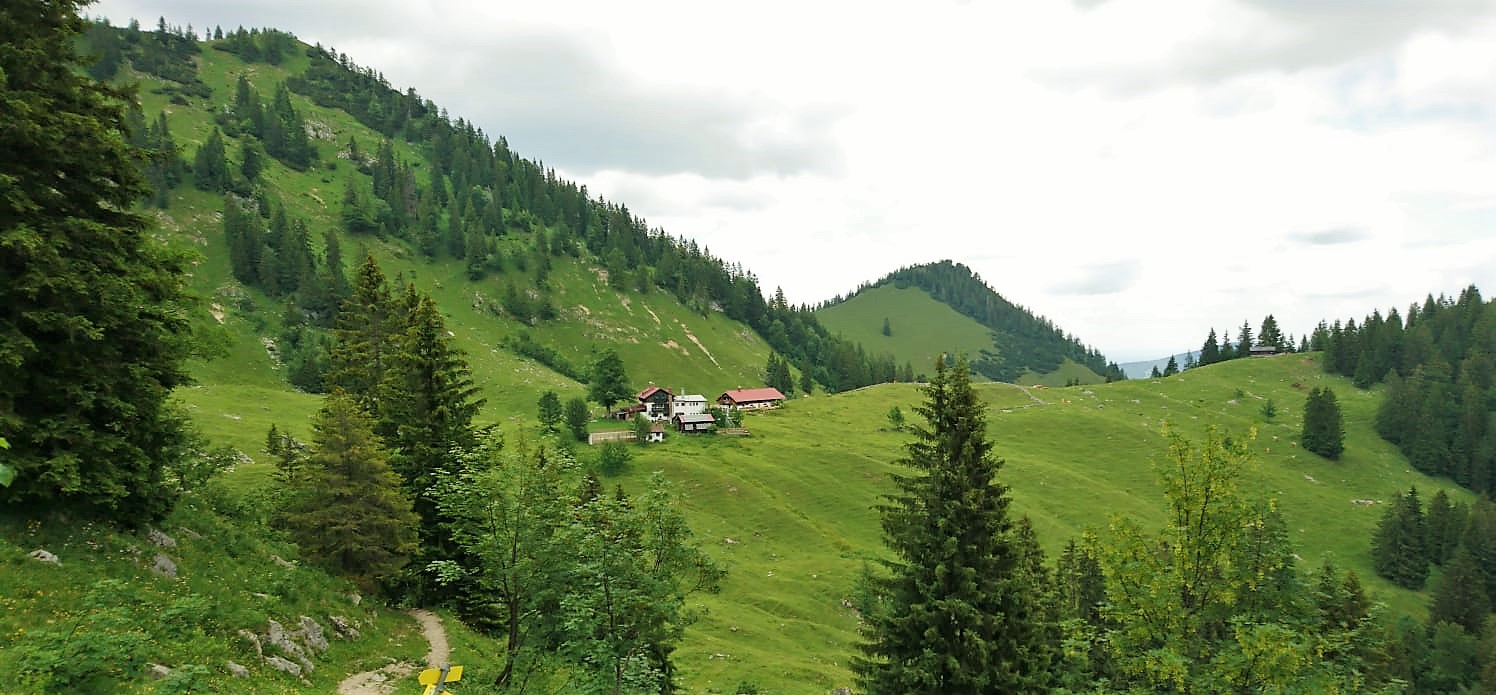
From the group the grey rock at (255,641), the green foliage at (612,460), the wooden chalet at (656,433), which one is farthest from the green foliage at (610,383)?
A: the grey rock at (255,641)

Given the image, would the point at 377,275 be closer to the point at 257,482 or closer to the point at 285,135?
the point at 257,482

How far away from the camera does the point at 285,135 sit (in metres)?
198

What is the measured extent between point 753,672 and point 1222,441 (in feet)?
117

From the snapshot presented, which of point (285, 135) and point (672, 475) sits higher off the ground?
point (285, 135)

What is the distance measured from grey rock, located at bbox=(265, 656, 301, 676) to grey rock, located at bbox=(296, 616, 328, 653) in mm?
2038

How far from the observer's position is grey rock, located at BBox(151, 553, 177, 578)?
62.1 feet

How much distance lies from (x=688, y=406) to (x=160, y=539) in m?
89.7

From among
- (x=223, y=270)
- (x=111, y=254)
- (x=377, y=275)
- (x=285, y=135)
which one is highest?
(x=285, y=135)

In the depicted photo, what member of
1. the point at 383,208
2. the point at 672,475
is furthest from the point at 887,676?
the point at 383,208

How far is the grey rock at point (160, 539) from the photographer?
1989 centimetres

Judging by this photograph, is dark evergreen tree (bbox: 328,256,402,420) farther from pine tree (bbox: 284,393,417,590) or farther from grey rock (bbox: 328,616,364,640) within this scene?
grey rock (bbox: 328,616,364,640)

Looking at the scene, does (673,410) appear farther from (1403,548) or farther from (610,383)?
(1403,548)

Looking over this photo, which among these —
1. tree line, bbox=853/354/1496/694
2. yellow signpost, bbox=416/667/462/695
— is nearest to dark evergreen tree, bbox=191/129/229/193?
tree line, bbox=853/354/1496/694

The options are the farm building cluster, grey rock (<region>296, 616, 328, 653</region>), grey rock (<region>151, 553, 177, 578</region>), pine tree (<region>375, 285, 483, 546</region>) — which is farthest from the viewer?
the farm building cluster
